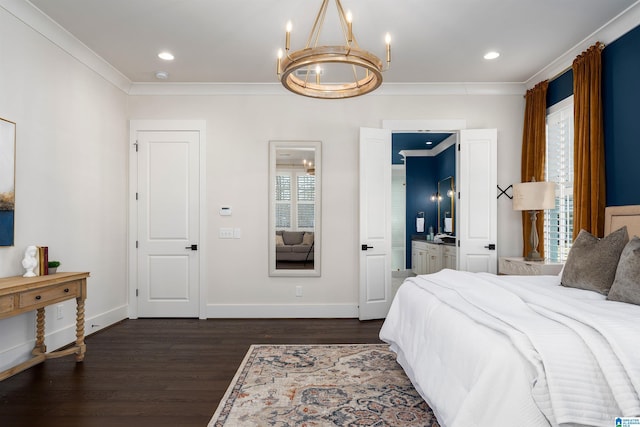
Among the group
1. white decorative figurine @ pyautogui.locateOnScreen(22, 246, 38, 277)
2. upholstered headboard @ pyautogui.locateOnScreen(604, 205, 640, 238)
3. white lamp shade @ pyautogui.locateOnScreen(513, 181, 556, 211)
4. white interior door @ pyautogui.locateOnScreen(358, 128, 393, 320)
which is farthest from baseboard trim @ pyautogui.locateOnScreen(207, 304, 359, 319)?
upholstered headboard @ pyautogui.locateOnScreen(604, 205, 640, 238)

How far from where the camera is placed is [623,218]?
3.05 meters

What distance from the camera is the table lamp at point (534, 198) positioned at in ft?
12.9

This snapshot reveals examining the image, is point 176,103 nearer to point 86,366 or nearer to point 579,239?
point 86,366

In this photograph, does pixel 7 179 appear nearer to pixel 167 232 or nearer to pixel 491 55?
pixel 167 232

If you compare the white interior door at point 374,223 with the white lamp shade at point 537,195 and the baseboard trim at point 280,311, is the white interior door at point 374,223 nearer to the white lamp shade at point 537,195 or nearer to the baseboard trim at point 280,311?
the baseboard trim at point 280,311

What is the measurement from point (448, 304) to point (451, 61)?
2.99 m

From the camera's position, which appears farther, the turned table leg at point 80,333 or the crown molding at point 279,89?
the crown molding at point 279,89

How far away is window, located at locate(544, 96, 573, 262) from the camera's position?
4047 millimetres

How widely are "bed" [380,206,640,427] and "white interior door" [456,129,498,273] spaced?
2.22 metres

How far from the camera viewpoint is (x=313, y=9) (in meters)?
3.10

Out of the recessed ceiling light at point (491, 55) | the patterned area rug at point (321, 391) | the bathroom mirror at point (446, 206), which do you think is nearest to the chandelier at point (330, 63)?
the recessed ceiling light at point (491, 55)

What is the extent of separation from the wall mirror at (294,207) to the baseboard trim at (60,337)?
74.5 inches

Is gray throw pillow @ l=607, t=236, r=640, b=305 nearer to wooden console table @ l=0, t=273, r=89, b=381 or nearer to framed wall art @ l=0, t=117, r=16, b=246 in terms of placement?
wooden console table @ l=0, t=273, r=89, b=381

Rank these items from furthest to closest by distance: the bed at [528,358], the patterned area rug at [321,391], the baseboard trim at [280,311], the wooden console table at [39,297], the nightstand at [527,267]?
1. the baseboard trim at [280,311]
2. the nightstand at [527,267]
3. the wooden console table at [39,297]
4. the patterned area rug at [321,391]
5. the bed at [528,358]
